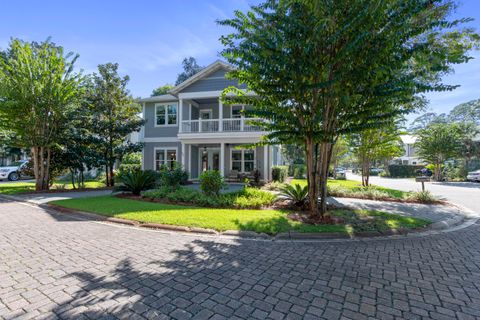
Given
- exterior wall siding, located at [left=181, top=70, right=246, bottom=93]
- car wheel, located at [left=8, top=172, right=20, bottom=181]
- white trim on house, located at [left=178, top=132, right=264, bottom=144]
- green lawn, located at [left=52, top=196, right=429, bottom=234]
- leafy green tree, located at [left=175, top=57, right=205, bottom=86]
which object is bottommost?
green lawn, located at [left=52, top=196, right=429, bottom=234]

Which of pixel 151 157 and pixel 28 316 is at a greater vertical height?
pixel 151 157

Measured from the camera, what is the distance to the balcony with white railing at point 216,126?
1538cm

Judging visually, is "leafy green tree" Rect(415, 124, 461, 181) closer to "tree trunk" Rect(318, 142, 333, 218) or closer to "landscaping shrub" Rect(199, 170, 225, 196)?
"tree trunk" Rect(318, 142, 333, 218)

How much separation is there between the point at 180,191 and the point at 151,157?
32.6 ft

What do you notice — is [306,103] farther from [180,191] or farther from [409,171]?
[409,171]

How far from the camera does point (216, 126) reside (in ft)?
54.0

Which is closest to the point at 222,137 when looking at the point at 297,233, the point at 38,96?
the point at 38,96

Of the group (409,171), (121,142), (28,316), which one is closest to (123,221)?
(28,316)

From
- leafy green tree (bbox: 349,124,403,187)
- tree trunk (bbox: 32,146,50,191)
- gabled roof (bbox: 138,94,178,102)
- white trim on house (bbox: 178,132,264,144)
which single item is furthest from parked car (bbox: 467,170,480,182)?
tree trunk (bbox: 32,146,50,191)

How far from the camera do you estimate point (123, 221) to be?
6383mm

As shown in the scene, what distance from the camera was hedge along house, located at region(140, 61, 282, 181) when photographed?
612 inches

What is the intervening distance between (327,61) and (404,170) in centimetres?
3522

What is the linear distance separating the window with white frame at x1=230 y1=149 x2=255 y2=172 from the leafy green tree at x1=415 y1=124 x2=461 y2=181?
829 inches

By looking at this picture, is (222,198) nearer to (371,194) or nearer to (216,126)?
(371,194)
